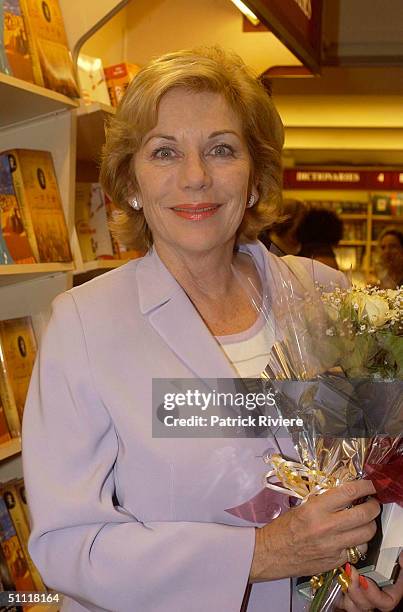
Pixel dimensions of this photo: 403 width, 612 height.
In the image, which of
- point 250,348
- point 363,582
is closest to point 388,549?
point 363,582

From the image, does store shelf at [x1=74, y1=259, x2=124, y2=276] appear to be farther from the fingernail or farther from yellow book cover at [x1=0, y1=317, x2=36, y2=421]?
the fingernail

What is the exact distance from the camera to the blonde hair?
160 cm

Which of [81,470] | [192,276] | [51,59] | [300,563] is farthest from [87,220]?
[300,563]

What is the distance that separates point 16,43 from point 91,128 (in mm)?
402

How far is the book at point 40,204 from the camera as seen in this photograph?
2.34m

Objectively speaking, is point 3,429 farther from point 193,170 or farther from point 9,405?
point 193,170

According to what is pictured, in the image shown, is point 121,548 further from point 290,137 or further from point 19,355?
point 290,137

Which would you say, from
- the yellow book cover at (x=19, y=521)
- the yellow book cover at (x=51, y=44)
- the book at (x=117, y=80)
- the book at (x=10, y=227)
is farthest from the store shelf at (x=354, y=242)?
the yellow book cover at (x=19, y=521)

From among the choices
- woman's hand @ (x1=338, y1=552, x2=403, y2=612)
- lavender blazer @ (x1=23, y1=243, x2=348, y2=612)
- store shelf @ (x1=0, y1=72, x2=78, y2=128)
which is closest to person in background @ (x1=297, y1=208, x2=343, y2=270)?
store shelf @ (x1=0, y1=72, x2=78, y2=128)

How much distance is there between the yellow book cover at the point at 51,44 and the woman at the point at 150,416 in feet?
2.60

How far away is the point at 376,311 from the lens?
4.37 ft

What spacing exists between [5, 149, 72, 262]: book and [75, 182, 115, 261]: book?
0.41 metres

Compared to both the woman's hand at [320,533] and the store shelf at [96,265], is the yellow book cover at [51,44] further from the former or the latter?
the woman's hand at [320,533]

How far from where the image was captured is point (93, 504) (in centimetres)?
144
